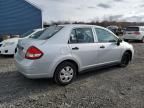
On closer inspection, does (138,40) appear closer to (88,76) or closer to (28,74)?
(88,76)

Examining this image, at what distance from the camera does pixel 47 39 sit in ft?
16.0

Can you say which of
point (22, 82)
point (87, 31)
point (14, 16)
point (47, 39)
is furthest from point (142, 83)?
point (14, 16)

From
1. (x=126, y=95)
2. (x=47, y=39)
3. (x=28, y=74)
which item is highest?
(x=47, y=39)

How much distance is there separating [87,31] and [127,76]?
1.86 m

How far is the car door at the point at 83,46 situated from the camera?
17.0 ft

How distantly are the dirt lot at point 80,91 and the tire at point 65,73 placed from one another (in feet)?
0.55

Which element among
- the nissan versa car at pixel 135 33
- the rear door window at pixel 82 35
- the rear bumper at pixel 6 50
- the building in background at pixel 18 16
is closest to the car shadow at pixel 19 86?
the rear door window at pixel 82 35

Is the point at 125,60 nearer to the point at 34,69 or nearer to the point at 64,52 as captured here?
the point at 64,52

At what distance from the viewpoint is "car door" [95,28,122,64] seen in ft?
19.1

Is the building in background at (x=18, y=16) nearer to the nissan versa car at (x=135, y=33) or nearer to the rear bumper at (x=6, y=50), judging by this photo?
the rear bumper at (x=6, y=50)

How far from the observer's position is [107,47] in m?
6.00

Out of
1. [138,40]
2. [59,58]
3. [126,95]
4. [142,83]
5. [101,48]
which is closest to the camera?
[126,95]

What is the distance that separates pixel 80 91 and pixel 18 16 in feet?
42.4

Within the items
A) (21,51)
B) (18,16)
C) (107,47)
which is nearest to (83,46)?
(107,47)
